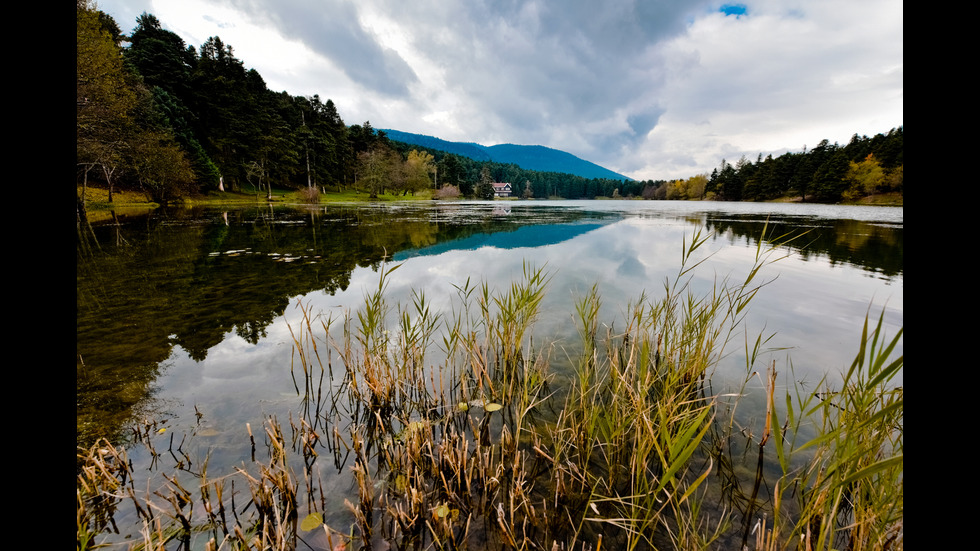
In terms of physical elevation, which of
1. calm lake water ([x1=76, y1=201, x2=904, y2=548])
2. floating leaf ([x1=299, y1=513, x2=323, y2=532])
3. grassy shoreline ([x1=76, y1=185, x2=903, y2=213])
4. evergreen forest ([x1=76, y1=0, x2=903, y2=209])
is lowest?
floating leaf ([x1=299, y1=513, x2=323, y2=532])

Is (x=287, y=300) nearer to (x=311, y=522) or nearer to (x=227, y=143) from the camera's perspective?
(x=311, y=522)

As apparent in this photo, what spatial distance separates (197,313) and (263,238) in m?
10.7

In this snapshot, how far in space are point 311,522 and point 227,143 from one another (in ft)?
190

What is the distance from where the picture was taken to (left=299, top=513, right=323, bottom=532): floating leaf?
2.64 meters

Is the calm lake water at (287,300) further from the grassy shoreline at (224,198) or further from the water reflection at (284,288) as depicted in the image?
the grassy shoreline at (224,198)

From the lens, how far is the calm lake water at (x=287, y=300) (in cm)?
407

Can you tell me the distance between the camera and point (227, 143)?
1842 inches

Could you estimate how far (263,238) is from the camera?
16.2 m

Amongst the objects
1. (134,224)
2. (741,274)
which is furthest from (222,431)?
(134,224)

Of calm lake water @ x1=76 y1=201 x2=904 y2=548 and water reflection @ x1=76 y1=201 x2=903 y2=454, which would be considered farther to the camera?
water reflection @ x1=76 y1=201 x2=903 y2=454

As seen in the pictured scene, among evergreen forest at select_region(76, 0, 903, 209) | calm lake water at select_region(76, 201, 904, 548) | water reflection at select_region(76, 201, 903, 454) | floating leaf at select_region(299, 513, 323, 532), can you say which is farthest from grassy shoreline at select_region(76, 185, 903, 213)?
floating leaf at select_region(299, 513, 323, 532)

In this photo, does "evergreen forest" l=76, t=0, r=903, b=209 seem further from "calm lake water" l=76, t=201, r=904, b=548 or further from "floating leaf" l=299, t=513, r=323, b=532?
"floating leaf" l=299, t=513, r=323, b=532

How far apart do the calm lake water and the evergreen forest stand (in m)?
9.74
